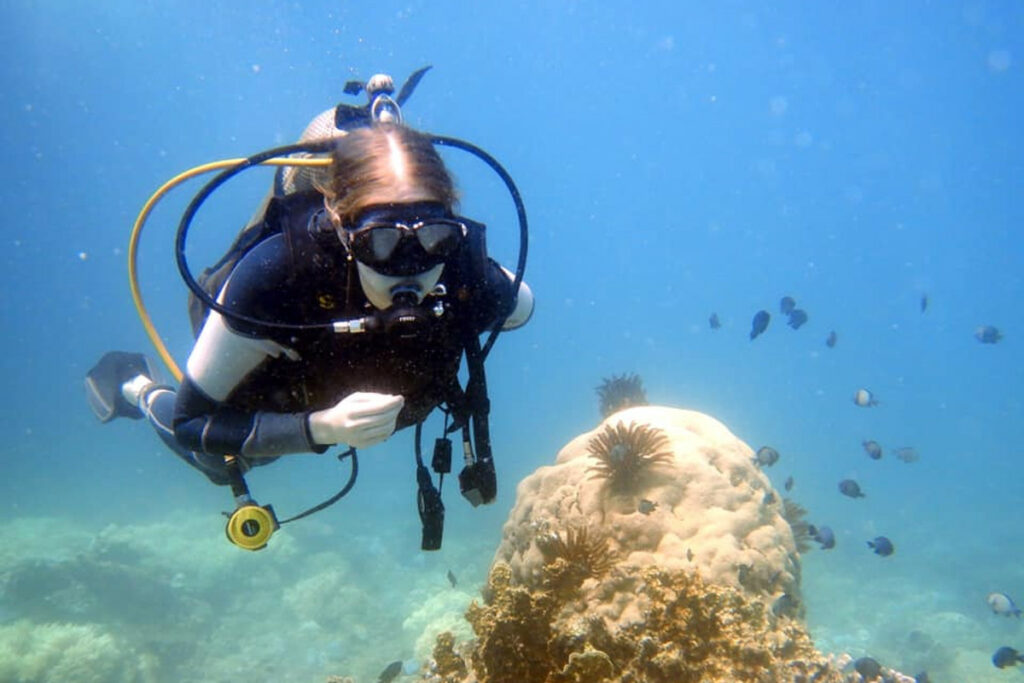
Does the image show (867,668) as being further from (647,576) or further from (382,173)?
(382,173)

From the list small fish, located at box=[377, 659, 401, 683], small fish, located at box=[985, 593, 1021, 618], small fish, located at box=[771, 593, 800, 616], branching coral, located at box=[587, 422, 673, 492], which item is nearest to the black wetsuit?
branching coral, located at box=[587, 422, 673, 492]

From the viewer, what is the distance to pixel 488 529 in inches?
889

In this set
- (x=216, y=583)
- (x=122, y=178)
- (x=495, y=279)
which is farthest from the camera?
(x=122, y=178)

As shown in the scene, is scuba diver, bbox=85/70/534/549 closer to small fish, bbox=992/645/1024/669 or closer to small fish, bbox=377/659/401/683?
small fish, bbox=377/659/401/683

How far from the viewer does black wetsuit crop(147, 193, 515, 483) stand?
3037 millimetres

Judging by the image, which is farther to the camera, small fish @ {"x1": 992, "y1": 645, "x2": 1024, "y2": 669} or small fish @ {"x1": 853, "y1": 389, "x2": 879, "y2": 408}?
small fish @ {"x1": 853, "y1": 389, "x2": 879, "y2": 408}

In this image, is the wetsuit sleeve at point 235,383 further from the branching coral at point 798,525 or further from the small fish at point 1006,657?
the small fish at point 1006,657

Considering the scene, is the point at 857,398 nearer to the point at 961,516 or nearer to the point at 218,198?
the point at 961,516

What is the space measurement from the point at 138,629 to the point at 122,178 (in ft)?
344

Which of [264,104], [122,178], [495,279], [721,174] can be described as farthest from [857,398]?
[721,174]

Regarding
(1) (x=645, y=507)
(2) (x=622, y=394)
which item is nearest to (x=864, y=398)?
(2) (x=622, y=394)

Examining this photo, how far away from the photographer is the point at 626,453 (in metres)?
5.28

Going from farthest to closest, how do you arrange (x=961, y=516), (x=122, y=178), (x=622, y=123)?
(x=622, y=123) < (x=122, y=178) < (x=961, y=516)

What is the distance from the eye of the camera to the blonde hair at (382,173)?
2.93 metres
